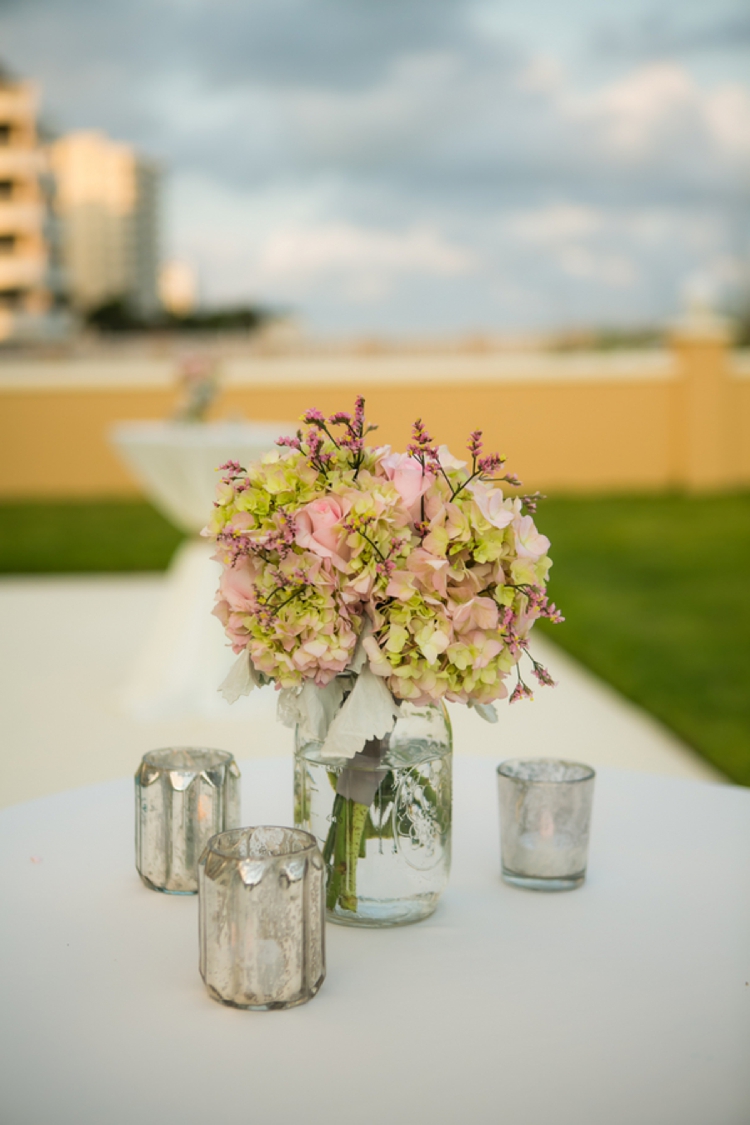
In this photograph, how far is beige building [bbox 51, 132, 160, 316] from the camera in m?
36.7

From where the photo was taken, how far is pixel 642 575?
573cm

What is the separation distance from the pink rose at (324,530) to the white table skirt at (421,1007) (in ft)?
1.05

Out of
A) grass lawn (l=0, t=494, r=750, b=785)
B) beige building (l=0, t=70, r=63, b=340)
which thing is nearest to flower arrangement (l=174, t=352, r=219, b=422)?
grass lawn (l=0, t=494, r=750, b=785)

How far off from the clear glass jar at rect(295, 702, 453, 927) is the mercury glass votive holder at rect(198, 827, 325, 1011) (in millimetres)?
112

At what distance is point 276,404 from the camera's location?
984 centimetres

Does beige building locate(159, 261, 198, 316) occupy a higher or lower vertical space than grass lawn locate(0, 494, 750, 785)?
higher

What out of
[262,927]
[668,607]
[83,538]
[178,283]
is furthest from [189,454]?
[178,283]

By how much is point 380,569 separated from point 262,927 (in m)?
0.27

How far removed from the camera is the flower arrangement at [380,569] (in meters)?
0.87

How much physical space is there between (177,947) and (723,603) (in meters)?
4.42

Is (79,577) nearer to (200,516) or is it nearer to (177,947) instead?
(200,516)

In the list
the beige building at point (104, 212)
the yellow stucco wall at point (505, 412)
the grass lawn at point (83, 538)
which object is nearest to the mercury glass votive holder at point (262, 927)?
the grass lawn at point (83, 538)

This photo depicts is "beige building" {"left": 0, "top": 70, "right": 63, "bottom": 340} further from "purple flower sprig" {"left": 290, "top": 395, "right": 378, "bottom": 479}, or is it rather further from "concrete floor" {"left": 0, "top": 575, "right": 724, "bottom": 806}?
"purple flower sprig" {"left": 290, "top": 395, "right": 378, "bottom": 479}

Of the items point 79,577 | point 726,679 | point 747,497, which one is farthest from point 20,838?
point 747,497
